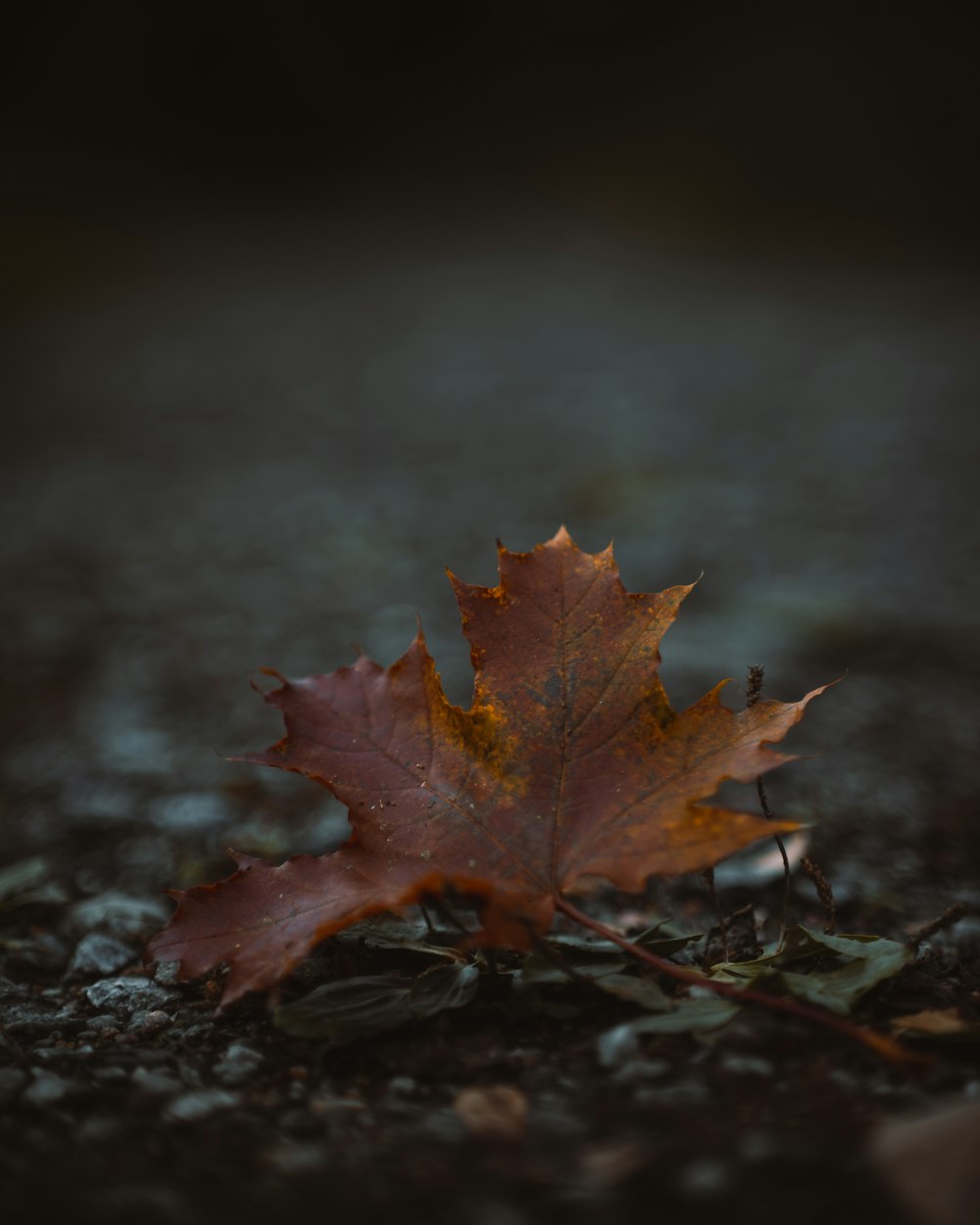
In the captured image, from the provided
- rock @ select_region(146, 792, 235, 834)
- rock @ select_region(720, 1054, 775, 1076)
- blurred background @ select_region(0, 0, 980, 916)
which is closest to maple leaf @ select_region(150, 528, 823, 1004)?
rock @ select_region(720, 1054, 775, 1076)

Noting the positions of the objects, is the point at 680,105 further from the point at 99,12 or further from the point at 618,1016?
the point at 618,1016

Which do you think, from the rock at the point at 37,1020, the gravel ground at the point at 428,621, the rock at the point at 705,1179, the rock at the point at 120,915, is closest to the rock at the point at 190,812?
the gravel ground at the point at 428,621

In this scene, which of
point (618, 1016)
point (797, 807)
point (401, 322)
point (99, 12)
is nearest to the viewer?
point (618, 1016)

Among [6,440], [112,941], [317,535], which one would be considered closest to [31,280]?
[6,440]

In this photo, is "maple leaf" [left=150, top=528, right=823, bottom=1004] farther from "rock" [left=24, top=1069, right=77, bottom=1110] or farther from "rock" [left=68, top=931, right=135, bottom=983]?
"rock" [left=68, top=931, right=135, bottom=983]

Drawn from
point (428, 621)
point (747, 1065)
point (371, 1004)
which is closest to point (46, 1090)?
point (371, 1004)
